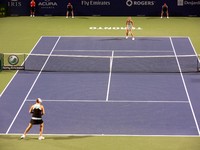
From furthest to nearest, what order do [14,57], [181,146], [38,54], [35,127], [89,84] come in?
[38,54] < [14,57] < [89,84] < [35,127] < [181,146]

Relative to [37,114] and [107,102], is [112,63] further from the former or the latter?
[37,114]

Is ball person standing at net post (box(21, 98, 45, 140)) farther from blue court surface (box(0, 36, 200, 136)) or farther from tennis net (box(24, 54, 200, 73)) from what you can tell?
tennis net (box(24, 54, 200, 73))

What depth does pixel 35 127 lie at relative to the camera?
25.3 meters

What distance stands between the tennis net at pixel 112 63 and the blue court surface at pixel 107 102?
1.14 ft

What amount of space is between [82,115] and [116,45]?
1593 centimetres

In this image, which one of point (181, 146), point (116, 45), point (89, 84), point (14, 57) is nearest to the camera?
point (181, 146)

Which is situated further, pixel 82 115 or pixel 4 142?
pixel 82 115

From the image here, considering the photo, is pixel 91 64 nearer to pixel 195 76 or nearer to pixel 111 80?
pixel 111 80

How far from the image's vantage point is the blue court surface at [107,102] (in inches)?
997

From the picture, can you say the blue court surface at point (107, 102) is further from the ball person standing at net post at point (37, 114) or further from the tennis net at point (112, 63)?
the ball person standing at net post at point (37, 114)

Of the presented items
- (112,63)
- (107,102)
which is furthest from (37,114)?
(112,63)

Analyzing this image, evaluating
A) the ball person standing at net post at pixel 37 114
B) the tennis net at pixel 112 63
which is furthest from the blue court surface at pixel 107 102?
the ball person standing at net post at pixel 37 114

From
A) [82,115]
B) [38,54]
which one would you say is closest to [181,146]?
[82,115]

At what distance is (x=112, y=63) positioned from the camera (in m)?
36.7
